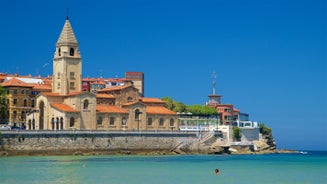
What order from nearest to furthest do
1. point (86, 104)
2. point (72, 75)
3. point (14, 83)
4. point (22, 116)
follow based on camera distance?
point (86, 104), point (72, 75), point (14, 83), point (22, 116)

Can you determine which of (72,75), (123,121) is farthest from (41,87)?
(123,121)

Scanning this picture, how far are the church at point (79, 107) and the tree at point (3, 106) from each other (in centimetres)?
350

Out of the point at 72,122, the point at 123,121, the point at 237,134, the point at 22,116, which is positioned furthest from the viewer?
the point at 237,134

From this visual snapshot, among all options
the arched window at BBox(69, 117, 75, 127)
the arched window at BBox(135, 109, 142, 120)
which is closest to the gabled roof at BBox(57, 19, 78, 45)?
the arched window at BBox(69, 117, 75, 127)

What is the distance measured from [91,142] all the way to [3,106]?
16978 millimetres

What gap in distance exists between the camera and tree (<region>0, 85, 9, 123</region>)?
102m

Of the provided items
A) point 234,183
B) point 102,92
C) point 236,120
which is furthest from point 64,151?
point 236,120

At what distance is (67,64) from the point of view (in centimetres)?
10569

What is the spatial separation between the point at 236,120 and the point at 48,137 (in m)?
54.2

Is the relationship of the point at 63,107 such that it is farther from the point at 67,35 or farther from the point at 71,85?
the point at 67,35

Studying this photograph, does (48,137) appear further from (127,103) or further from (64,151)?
(127,103)

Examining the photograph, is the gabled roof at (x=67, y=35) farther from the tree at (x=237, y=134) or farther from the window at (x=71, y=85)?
the tree at (x=237, y=134)

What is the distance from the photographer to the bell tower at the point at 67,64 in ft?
345

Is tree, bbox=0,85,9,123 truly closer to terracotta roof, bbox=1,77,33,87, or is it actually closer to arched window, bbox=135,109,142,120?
terracotta roof, bbox=1,77,33,87
